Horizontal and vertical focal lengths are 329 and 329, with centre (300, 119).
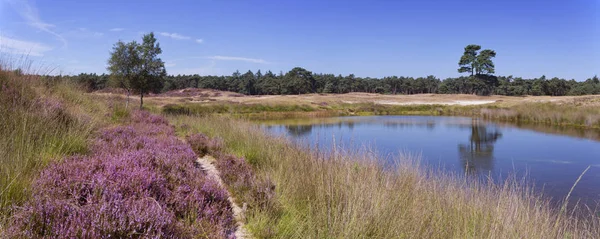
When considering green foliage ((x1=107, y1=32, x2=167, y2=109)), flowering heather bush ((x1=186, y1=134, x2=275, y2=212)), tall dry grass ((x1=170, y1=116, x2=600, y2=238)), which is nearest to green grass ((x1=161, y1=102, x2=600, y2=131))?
green foliage ((x1=107, y1=32, x2=167, y2=109))

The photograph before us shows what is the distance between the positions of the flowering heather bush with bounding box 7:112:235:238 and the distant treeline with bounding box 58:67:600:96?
279ft

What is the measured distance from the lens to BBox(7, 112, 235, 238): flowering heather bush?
225cm

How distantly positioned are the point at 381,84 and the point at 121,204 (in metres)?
123

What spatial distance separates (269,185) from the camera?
14.6 feet

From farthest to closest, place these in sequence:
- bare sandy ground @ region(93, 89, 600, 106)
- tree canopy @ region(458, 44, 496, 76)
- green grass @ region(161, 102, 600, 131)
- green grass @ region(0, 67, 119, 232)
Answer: tree canopy @ region(458, 44, 496, 76) → bare sandy ground @ region(93, 89, 600, 106) → green grass @ region(161, 102, 600, 131) → green grass @ region(0, 67, 119, 232)

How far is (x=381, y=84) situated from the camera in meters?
121

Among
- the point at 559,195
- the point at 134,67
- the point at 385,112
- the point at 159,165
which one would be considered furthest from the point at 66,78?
the point at 385,112

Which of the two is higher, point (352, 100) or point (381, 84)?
point (381, 84)

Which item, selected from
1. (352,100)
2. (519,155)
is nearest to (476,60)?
(352,100)

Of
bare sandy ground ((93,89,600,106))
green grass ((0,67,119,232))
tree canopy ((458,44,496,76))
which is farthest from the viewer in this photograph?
tree canopy ((458,44,496,76))

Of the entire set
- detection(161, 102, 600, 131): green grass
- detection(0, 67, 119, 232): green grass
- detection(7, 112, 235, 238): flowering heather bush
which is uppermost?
detection(0, 67, 119, 232): green grass

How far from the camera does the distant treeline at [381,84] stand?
92.3m

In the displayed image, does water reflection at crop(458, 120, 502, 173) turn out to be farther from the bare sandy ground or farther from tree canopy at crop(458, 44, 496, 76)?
tree canopy at crop(458, 44, 496, 76)

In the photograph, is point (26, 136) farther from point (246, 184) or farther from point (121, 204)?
point (246, 184)
